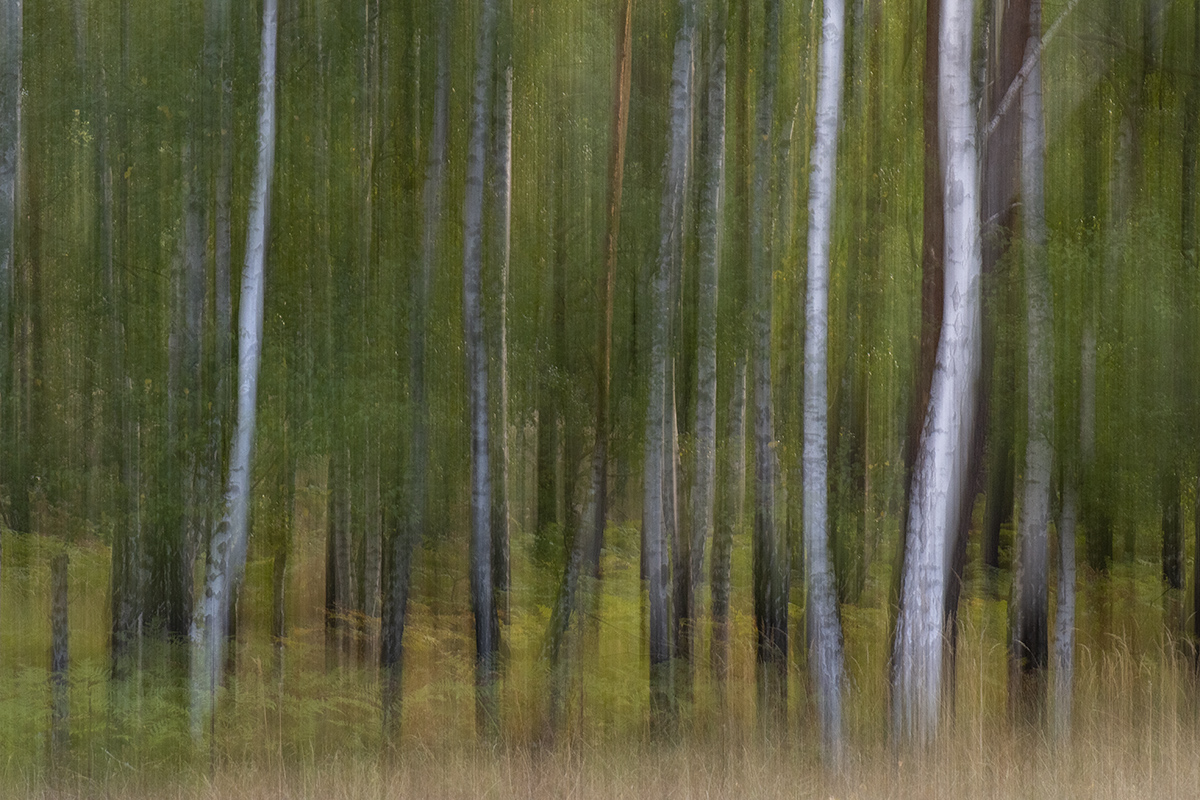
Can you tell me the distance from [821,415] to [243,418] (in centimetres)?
441

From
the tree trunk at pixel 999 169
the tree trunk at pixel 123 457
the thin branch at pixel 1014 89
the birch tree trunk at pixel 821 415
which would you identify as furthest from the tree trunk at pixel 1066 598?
the tree trunk at pixel 123 457

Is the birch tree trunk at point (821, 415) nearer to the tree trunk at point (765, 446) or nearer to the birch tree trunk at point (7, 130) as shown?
the tree trunk at point (765, 446)

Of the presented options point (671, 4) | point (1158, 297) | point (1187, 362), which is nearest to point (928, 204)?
point (1158, 297)

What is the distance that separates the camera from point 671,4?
40.4ft

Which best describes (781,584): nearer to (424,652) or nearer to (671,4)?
(424,652)

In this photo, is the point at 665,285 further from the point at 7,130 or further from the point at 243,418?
the point at 7,130

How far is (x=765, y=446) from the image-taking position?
11391mm

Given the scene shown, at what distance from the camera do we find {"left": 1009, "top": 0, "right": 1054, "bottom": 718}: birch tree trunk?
27.2 feet

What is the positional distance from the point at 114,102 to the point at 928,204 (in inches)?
305

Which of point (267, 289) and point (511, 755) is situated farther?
point (267, 289)

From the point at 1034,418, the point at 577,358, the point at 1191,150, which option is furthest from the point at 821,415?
the point at 577,358

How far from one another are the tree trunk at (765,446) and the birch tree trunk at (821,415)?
1663 millimetres

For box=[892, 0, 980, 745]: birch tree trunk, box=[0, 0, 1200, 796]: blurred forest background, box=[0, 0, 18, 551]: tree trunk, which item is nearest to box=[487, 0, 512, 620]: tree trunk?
box=[0, 0, 1200, 796]: blurred forest background

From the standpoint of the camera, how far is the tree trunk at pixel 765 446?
963 cm
